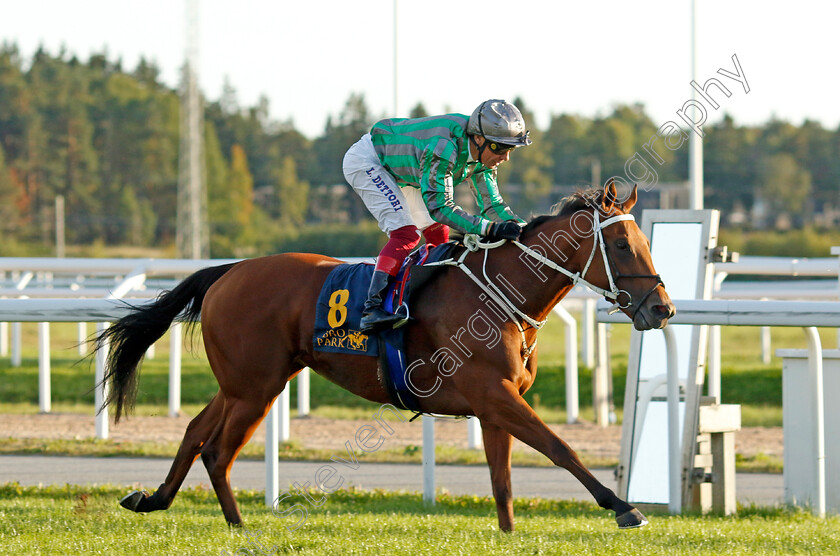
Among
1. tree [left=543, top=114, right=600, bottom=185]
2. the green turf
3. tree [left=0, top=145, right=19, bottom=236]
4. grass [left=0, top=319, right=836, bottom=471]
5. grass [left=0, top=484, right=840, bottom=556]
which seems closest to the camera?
grass [left=0, top=484, right=840, bottom=556]

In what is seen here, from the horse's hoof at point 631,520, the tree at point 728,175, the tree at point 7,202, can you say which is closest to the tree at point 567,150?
the tree at point 728,175

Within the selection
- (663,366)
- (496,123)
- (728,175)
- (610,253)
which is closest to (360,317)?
(496,123)

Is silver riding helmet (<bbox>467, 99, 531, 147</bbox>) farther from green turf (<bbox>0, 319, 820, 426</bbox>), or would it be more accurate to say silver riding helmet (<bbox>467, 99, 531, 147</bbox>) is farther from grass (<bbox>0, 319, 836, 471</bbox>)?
green turf (<bbox>0, 319, 820, 426</bbox>)

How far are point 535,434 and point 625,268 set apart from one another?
81 cm

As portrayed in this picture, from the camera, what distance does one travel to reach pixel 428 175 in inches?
187

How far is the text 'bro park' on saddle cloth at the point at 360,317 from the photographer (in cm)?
480

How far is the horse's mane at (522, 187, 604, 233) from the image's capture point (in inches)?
183

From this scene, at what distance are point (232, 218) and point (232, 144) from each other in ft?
55.1

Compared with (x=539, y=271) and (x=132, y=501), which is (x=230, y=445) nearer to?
(x=132, y=501)

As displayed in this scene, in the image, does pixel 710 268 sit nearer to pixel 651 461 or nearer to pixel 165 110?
pixel 651 461

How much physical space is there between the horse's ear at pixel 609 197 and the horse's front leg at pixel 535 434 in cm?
88

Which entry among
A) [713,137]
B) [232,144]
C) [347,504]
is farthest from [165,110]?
[347,504]

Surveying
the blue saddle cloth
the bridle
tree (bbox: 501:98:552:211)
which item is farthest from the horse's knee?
tree (bbox: 501:98:552:211)

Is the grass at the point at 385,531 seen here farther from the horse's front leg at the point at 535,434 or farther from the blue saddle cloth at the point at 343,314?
the blue saddle cloth at the point at 343,314
